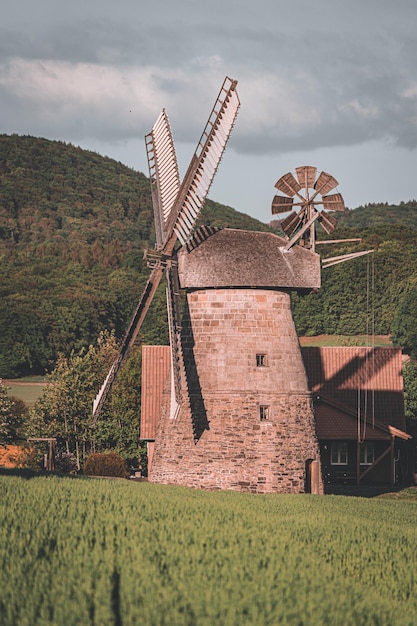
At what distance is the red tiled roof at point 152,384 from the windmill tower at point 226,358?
1007 centimetres

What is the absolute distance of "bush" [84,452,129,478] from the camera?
3897 centimetres

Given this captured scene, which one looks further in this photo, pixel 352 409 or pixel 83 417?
pixel 83 417

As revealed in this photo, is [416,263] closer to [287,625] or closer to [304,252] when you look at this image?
[304,252]

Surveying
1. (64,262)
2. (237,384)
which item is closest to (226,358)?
(237,384)

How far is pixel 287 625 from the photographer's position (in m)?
12.2

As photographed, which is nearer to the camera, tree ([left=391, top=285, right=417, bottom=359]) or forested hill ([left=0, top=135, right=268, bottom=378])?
tree ([left=391, top=285, right=417, bottom=359])

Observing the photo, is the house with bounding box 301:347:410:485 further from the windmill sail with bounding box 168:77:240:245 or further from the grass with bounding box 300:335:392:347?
the grass with bounding box 300:335:392:347

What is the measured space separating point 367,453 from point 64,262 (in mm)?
87278

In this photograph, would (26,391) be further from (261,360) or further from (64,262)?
(261,360)

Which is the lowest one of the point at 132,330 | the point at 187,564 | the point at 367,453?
the point at 187,564

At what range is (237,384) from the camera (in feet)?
99.2

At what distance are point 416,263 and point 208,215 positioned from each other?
70.9m

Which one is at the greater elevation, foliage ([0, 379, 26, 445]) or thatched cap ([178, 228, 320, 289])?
thatched cap ([178, 228, 320, 289])

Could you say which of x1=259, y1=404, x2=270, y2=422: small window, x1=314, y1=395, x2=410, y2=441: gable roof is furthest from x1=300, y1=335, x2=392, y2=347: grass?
x1=259, y1=404, x2=270, y2=422: small window
